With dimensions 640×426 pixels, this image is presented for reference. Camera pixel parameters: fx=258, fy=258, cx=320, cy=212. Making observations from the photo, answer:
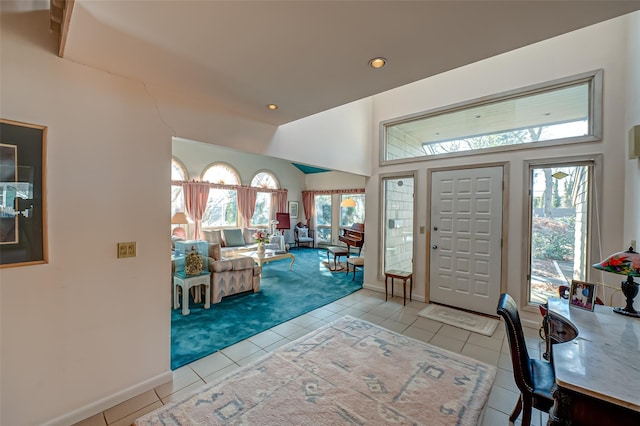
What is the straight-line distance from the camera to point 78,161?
179cm

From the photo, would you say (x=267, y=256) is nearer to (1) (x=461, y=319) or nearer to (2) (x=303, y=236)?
(1) (x=461, y=319)

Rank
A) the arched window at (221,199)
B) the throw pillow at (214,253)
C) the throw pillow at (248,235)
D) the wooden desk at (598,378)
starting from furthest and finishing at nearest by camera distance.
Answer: the throw pillow at (248,235), the arched window at (221,199), the throw pillow at (214,253), the wooden desk at (598,378)

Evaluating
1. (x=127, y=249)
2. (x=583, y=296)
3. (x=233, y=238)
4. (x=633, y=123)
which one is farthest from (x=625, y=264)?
(x=233, y=238)

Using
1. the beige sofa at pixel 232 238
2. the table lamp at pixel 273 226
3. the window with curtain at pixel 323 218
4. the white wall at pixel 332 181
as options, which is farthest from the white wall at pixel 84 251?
the window with curtain at pixel 323 218

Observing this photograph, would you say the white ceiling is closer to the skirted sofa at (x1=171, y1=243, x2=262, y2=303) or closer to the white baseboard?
the white baseboard

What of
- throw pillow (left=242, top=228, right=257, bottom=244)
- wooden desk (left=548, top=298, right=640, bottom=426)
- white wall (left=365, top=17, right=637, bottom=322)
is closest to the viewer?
wooden desk (left=548, top=298, right=640, bottom=426)

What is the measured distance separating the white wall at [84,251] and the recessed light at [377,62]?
1746mm

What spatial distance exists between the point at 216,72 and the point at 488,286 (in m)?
4.08

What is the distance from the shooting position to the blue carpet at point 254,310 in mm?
2816

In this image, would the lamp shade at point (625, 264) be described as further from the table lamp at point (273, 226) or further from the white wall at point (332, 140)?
the table lamp at point (273, 226)

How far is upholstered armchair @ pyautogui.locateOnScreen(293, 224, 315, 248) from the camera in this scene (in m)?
9.63

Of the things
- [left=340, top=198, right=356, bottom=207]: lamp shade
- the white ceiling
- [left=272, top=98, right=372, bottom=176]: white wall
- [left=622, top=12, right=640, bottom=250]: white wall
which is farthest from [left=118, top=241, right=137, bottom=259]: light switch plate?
[left=340, top=198, right=356, bottom=207]: lamp shade

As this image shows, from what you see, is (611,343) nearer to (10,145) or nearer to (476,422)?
(476,422)

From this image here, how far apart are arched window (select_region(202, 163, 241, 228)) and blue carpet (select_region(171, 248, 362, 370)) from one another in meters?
2.79
